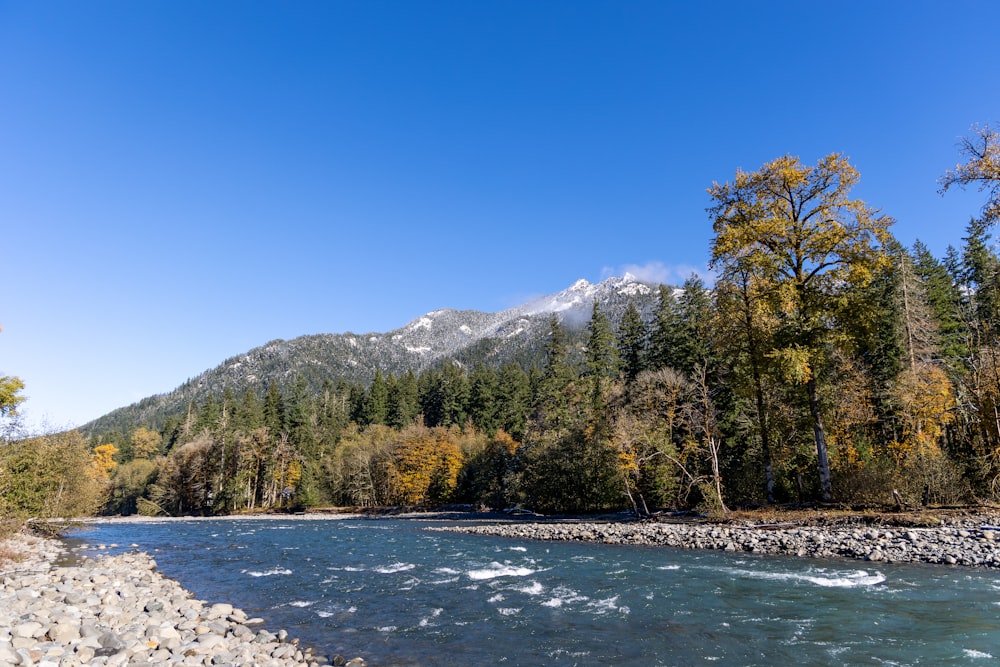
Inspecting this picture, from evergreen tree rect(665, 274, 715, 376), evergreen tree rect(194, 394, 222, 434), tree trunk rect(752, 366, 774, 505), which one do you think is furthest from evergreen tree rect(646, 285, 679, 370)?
evergreen tree rect(194, 394, 222, 434)

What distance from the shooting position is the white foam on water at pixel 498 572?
17.1 metres

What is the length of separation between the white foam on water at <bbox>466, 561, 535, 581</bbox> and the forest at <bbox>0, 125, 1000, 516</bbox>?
11.5 meters

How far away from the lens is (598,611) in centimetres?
1219

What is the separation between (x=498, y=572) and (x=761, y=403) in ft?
49.1

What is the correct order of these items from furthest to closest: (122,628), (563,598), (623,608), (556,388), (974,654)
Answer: (556,388) → (563,598) → (623,608) → (122,628) → (974,654)

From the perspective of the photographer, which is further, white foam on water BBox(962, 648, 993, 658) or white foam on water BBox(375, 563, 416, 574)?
white foam on water BBox(375, 563, 416, 574)

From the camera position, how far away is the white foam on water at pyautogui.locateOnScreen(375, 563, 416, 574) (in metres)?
18.9

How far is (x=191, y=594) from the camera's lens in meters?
15.4

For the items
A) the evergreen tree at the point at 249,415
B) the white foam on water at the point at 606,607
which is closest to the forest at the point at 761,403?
the white foam on water at the point at 606,607

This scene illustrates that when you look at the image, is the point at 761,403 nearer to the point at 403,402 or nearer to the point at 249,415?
the point at 403,402

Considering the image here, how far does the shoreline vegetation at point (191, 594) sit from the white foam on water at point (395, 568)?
619 cm

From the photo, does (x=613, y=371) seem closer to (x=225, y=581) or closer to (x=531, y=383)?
(x=531, y=383)

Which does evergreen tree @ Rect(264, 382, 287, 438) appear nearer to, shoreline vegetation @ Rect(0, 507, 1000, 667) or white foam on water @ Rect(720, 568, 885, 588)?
shoreline vegetation @ Rect(0, 507, 1000, 667)

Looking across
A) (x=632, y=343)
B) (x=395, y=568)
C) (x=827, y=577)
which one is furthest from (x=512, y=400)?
(x=827, y=577)
